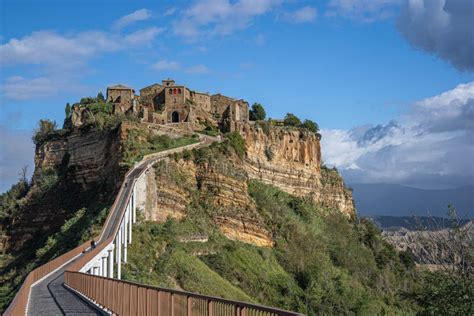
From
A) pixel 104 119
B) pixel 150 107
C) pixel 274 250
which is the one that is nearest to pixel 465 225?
pixel 274 250

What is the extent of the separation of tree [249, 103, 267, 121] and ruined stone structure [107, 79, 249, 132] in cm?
704

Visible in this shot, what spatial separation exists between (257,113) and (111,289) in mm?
72809

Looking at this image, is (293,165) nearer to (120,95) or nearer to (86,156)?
(120,95)

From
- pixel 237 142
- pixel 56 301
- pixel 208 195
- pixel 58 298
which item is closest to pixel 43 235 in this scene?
pixel 208 195

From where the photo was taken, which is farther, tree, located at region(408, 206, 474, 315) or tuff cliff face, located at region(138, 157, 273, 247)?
tuff cliff face, located at region(138, 157, 273, 247)

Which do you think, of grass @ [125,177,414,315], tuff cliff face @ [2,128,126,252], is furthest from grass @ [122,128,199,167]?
grass @ [125,177,414,315]

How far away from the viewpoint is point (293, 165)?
7850 centimetres

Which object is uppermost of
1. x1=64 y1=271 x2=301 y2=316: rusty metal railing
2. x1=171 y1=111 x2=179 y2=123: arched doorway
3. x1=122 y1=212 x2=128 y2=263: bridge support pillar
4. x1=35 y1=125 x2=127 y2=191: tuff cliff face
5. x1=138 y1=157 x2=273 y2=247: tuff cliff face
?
x1=171 y1=111 x2=179 y2=123: arched doorway

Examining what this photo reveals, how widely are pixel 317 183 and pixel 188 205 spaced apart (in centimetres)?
3095

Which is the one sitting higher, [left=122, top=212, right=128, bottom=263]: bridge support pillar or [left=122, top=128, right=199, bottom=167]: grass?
[left=122, top=128, right=199, bottom=167]: grass

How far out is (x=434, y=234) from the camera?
28.9 meters

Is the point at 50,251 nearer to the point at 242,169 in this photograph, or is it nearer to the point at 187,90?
the point at 242,169

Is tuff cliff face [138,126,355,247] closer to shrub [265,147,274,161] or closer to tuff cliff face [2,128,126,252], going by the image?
shrub [265,147,274,161]

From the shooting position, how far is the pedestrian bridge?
13.7 m
